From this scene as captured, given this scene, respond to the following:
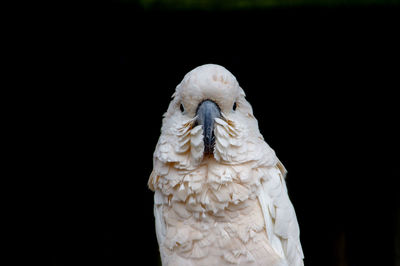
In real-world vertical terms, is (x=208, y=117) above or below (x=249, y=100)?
below

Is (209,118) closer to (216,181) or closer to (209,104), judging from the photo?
(209,104)

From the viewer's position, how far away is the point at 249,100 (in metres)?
3.01

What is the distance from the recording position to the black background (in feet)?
7.87

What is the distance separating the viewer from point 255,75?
282 cm

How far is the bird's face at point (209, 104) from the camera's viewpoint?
1537mm

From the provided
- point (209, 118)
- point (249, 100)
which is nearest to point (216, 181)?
point (209, 118)

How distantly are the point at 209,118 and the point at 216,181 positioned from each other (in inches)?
9.9

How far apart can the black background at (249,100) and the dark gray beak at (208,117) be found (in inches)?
37.2

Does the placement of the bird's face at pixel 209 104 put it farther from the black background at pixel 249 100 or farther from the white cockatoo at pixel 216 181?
the black background at pixel 249 100

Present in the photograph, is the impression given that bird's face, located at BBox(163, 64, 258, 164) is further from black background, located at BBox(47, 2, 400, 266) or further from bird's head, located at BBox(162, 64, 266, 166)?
black background, located at BBox(47, 2, 400, 266)

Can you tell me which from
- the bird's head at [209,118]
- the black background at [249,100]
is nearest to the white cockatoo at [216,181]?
the bird's head at [209,118]

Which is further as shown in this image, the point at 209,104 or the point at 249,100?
the point at 249,100

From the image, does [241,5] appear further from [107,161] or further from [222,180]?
[107,161]

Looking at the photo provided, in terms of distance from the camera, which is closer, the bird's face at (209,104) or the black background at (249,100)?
the bird's face at (209,104)
